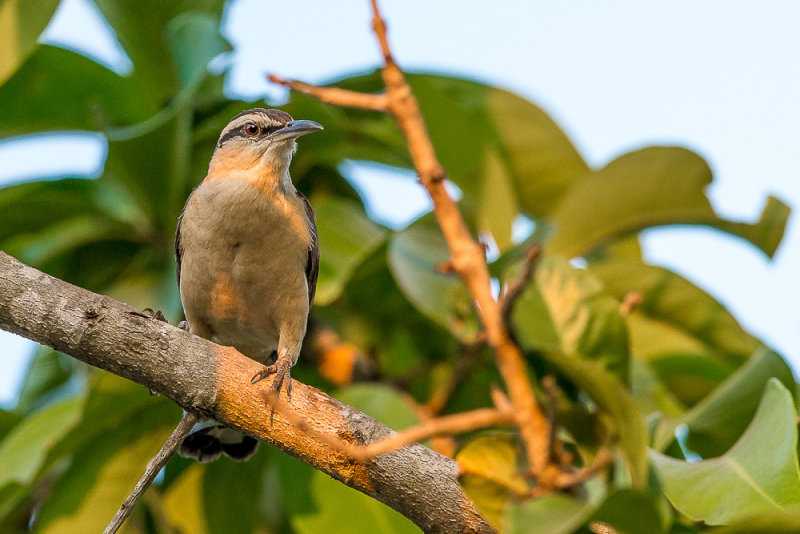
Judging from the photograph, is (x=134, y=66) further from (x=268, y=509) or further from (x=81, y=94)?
(x=268, y=509)

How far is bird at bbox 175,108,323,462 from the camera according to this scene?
395 cm

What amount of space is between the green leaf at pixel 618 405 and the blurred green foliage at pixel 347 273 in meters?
0.03

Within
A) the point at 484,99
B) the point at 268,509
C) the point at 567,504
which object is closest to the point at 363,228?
the point at 484,99

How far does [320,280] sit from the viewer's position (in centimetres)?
465

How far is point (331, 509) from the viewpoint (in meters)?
4.14

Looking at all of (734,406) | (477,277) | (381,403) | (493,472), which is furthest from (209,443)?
(477,277)

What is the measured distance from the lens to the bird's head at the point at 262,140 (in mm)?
4207

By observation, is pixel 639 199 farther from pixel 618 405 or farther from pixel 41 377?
pixel 41 377

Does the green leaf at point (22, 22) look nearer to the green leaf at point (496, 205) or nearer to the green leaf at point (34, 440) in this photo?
the green leaf at point (34, 440)

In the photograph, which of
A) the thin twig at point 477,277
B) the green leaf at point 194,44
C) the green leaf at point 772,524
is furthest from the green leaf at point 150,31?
the green leaf at point 772,524

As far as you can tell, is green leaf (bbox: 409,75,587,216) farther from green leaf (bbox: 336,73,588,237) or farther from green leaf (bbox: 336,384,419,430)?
green leaf (bbox: 336,384,419,430)

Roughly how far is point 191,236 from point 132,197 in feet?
4.21

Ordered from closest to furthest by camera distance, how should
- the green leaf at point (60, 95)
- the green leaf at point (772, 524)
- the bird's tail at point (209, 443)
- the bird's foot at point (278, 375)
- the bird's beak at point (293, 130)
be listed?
the green leaf at point (772, 524), the bird's foot at point (278, 375), the bird's tail at point (209, 443), the bird's beak at point (293, 130), the green leaf at point (60, 95)

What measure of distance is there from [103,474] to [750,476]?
331 cm
